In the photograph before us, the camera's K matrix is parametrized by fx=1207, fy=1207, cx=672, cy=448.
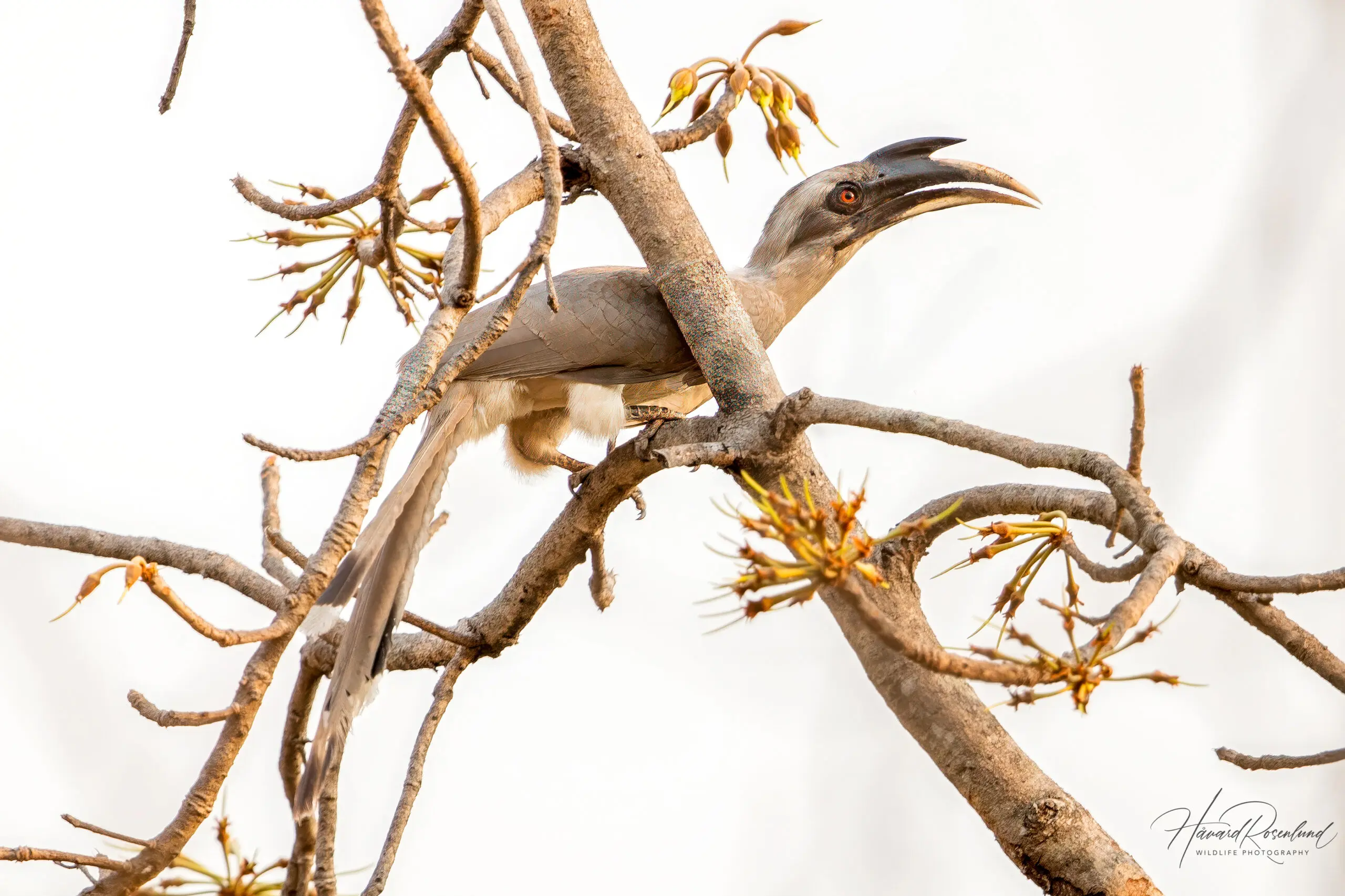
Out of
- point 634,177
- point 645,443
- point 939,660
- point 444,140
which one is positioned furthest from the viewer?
point 634,177

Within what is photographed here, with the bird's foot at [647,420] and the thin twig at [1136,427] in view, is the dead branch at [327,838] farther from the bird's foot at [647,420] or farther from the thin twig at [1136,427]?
the thin twig at [1136,427]

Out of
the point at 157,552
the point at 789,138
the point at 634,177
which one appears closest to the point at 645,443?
the point at 634,177

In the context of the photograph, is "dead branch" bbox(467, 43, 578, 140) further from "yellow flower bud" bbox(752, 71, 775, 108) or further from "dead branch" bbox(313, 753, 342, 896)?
"dead branch" bbox(313, 753, 342, 896)

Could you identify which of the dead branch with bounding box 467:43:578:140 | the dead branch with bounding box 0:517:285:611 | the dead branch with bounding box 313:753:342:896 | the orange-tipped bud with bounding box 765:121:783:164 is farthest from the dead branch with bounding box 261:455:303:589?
the orange-tipped bud with bounding box 765:121:783:164

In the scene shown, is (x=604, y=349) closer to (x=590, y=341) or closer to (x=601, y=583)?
(x=590, y=341)

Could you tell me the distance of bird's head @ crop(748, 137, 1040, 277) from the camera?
441cm

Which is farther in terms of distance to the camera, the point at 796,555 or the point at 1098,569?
the point at 1098,569

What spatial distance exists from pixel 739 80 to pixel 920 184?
1233mm

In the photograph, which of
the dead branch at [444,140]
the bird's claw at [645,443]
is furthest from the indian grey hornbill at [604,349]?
the dead branch at [444,140]

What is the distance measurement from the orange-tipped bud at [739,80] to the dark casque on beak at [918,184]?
1056 mm

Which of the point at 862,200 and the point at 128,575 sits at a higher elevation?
the point at 862,200

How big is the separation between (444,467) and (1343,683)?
2.60 m

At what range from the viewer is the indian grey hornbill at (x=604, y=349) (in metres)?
3.47

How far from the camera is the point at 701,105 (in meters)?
3.68
